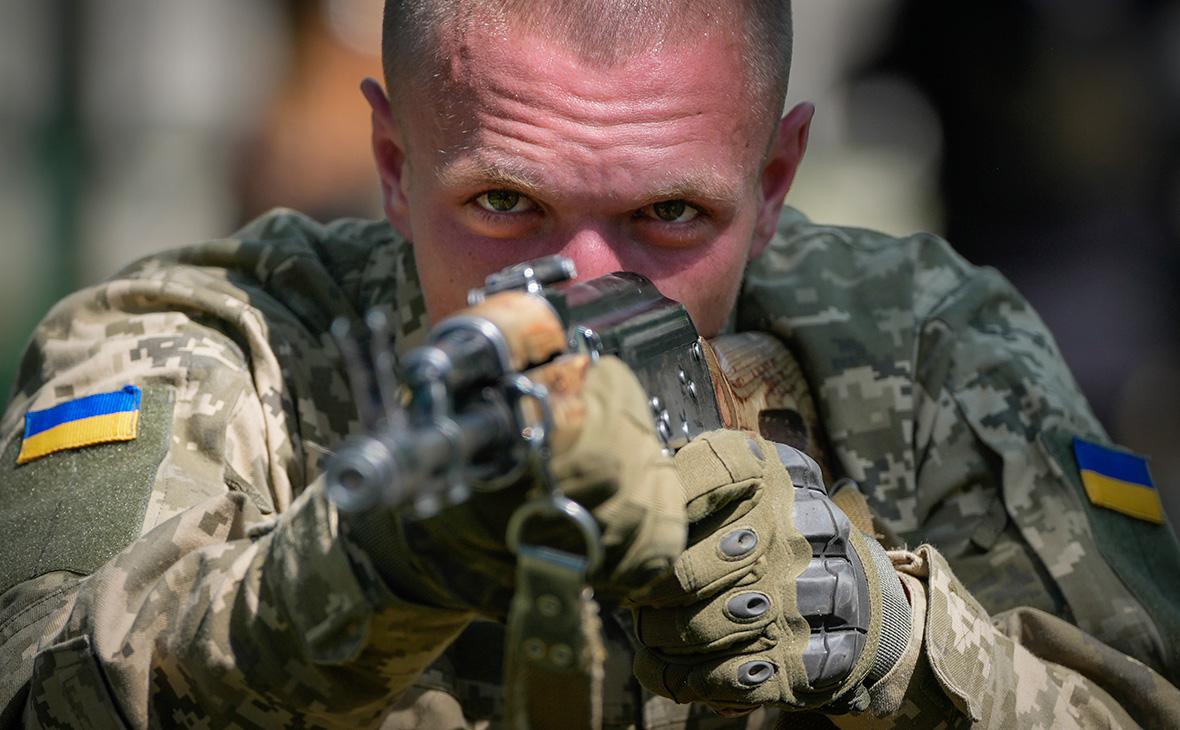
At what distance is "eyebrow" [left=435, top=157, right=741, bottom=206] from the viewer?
3.08m

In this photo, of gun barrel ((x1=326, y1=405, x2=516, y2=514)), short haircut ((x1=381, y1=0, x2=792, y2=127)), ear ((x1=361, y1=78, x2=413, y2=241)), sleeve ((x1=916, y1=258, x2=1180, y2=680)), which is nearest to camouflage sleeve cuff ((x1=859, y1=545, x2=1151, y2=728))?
sleeve ((x1=916, y1=258, x2=1180, y2=680))

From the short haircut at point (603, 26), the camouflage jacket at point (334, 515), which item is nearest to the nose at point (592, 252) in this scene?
the short haircut at point (603, 26)

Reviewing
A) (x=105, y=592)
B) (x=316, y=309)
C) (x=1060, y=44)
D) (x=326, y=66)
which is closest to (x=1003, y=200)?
(x=1060, y=44)

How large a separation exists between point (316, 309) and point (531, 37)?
0.98m

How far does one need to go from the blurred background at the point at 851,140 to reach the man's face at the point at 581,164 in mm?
4358

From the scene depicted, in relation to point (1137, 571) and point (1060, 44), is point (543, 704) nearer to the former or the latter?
point (1137, 571)

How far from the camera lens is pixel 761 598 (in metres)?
2.51

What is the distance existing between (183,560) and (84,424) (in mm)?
741

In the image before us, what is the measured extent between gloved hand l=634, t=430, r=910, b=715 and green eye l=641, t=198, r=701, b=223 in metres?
0.67

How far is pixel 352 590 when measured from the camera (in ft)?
7.48

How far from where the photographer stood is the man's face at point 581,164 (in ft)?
10.1

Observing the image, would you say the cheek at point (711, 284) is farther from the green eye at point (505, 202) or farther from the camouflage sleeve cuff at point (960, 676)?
the camouflage sleeve cuff at point (960, 676)

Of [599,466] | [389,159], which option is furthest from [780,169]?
[599,466]

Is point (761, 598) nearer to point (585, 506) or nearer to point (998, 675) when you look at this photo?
point (585, 506)
